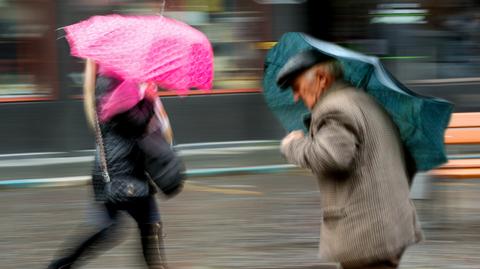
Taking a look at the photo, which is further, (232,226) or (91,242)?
(232,226)

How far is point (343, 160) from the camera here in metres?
3.35

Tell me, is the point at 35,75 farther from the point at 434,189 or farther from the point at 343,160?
the point at 343,160

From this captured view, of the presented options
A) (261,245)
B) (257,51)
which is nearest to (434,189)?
(261,245)

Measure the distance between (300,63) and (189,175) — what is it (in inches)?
250

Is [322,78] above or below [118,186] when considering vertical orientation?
above

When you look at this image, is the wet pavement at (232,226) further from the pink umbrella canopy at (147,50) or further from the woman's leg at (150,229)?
the pink umbrella canopy at (147,50)

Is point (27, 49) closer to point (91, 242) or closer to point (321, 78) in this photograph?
point (91, 242)

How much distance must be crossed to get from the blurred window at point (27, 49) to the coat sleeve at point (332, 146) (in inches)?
310

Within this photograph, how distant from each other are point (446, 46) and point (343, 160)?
347 inches

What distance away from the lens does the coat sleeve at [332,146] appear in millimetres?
3348

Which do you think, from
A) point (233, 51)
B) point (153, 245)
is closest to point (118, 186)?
point (153, 245)

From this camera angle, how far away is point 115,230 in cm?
500

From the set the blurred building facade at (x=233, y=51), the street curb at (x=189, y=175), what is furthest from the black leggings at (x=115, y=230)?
the blurred building facade at (x=233, y=51)

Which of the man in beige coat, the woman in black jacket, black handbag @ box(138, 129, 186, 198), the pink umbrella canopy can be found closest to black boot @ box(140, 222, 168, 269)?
the woman in black jacket
